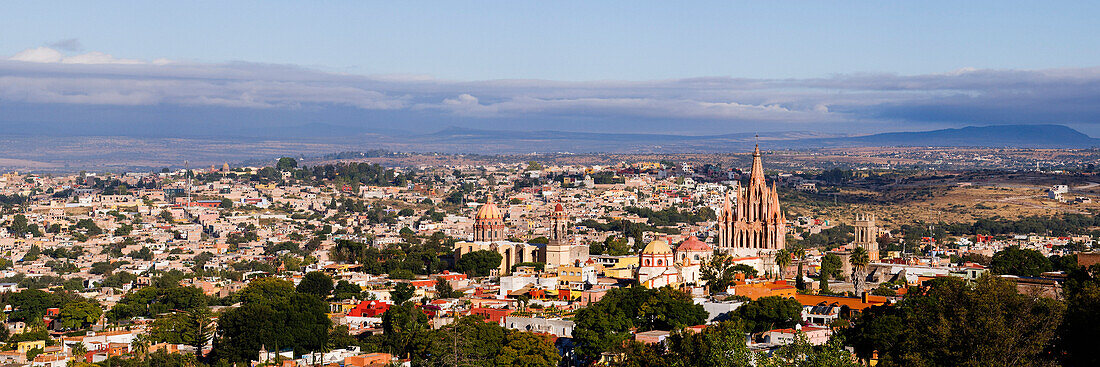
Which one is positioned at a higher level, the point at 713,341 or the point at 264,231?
the point at 713,341

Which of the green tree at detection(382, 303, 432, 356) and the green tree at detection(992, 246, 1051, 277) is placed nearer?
the green tree at detection(382, 303, 432, 356)

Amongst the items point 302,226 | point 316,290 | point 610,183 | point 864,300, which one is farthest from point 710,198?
point 864,300

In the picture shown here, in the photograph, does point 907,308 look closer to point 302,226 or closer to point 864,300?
point 864,300

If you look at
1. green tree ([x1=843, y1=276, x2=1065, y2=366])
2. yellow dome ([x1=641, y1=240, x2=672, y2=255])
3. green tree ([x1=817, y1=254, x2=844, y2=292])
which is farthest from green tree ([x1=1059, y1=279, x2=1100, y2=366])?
yellow dome ([x1=641, y1=240, x2=672, y2=255])

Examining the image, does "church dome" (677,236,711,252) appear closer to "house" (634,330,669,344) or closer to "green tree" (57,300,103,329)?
"house" (634,330,669,344)

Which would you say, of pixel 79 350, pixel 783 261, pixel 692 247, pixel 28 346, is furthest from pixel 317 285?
pixel 783 261

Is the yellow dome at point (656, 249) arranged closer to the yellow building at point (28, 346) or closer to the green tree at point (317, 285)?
the green tree at point (317, 285)
